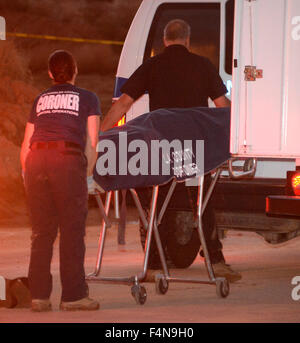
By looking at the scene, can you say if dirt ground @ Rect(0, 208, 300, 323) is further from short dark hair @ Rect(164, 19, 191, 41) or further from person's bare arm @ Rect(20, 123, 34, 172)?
short dark hair @ Rect(164, 19, 191, 41)

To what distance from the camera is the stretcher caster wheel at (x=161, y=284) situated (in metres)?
8.55

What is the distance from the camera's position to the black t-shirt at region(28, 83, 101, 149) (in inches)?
302

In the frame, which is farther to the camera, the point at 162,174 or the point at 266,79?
the point at 266,79

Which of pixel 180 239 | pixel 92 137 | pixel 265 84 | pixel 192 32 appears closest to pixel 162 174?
pixel 92 137

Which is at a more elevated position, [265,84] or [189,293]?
[265,84]

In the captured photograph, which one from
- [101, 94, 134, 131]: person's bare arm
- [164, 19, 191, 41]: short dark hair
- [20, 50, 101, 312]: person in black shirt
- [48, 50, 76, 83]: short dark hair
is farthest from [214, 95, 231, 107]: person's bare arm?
[48, 50, 76, 83]: short dark hair

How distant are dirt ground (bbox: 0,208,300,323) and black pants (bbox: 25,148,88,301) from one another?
0.71 feet

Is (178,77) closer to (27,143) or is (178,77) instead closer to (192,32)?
(192,32)

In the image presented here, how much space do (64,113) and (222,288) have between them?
184 centimetres

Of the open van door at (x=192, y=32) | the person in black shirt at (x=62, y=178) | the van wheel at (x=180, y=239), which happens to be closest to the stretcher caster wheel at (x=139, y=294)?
the person in black shirt at (x=62, y=178)

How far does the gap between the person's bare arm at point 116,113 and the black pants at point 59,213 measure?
4.06 ft

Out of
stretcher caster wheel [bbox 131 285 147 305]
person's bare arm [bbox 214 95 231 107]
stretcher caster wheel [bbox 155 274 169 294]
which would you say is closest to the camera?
stretcher caster wheel [bbox 131 285 147 305]

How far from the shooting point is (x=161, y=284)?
859 cm
